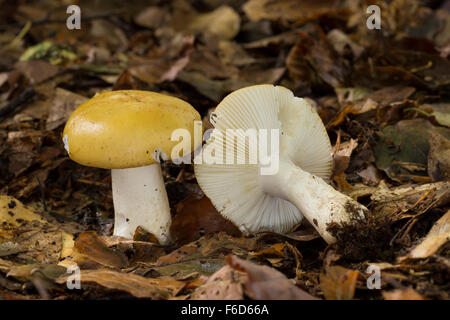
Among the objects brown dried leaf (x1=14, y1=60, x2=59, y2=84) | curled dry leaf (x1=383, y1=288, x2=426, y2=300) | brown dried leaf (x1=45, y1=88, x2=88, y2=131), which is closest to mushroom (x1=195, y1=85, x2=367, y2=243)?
curled dry leaf (x1=383, y1=288, x2=426, y2=300)

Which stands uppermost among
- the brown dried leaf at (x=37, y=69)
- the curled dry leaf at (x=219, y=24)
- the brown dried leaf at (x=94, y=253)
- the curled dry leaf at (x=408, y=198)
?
the curled dry leaf at (x=219, y=24)

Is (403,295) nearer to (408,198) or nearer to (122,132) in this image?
(408,198)

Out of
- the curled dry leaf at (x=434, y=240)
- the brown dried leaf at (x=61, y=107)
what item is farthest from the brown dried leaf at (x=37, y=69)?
the curled dry leaf at (x=434, y=240)

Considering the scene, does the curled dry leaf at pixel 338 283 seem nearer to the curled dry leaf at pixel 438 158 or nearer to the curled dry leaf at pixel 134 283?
the curled dry leaf at pixel 134 283

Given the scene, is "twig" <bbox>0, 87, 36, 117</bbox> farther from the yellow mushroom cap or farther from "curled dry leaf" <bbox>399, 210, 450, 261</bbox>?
"curled dry leaf" <bbox>399, 210, 450, 261</bbox>

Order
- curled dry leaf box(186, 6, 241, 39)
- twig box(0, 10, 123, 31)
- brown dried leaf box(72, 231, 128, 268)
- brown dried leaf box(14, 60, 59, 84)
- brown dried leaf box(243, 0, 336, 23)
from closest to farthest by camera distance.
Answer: brown dried leaf box(72, 231, 128, 268) → brown dried leaf box(14, 60, 59, 84) → brown dried leaf box(243, 0, 336, 23) → curled dry leaf box(186, 6, 241, 39) → twig box(0, 10, 123, 31)
